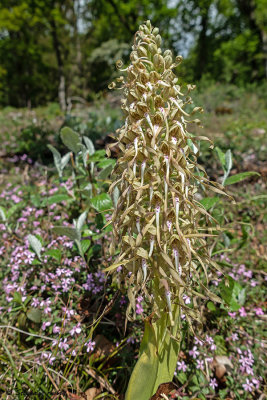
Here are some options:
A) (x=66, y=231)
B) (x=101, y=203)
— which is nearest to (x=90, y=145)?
(x=101, y=203)

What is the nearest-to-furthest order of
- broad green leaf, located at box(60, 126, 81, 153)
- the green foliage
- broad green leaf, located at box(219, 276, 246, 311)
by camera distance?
broad green leaf, located at box(219, 276, 246, 311) → broad green leaf, located at box(60, 126, 81, 153) → the green foliage

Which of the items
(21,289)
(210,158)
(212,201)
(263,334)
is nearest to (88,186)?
(21,289)

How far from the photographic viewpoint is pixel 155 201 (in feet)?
3.48

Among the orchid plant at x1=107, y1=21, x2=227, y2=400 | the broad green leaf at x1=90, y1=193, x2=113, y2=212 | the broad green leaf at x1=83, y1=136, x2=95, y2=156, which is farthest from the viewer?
the broad green leaf at x1=83, y1=136, x2=95, y2=156

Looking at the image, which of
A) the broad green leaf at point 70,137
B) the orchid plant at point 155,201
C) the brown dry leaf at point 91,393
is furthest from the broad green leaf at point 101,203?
the brown dry leaf at point 91,393

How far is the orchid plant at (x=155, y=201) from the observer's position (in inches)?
39.7

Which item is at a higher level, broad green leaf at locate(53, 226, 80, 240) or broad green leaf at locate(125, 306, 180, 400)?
broad green leaf at locate(53, 226, 80, 240)

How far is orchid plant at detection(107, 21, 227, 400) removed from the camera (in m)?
1.01

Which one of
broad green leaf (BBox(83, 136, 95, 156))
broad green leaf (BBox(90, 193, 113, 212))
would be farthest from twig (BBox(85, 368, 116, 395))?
broad green leaf (BBox(83, 136, 95, 156))

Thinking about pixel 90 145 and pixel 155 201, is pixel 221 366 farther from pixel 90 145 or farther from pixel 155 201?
pixel 90 145

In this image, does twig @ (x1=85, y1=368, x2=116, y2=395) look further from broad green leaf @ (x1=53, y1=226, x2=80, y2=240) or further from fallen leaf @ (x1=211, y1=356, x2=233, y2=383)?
broad green leaf @ (x1=53, y1=226, x2=80, y2=240)

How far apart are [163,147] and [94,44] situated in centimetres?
3252

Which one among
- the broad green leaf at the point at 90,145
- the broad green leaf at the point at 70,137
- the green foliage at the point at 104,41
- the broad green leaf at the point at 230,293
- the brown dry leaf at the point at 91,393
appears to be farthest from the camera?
the green foliage at the point at 104,41

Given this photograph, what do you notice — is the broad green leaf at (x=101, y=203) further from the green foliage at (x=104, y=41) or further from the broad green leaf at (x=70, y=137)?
the green foliage at (x=104, y=41)
